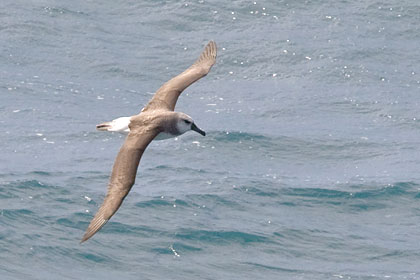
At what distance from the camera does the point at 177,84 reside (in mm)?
21281

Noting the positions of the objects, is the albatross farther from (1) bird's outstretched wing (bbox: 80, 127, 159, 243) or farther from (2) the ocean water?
(2) the ocean water

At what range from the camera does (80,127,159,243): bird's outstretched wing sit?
16812mm

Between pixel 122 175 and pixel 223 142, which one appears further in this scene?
pixel 223 142

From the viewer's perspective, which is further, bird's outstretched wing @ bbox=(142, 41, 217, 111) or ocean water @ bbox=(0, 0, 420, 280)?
ocean water @ bbox=(0, 0, 420, 280)

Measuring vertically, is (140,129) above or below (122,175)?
above

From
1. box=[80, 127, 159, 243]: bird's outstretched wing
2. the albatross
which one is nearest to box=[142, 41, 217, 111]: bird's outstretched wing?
the albatross

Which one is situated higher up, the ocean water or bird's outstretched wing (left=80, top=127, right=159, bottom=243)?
bird's outstretched wing (left=80, top=127, right=159, bottom=243)

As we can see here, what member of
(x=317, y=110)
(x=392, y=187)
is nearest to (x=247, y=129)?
(x=317, y=110)

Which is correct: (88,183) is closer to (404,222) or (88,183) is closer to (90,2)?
(404,222)

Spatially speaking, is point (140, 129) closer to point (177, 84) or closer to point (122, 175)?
point (122, 175)

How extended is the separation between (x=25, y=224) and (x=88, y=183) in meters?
2.66

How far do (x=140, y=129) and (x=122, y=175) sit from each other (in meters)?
1.62

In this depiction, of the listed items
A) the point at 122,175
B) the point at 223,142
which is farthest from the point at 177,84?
the point at 223,142

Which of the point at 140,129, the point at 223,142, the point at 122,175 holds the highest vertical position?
the point at 140,129
